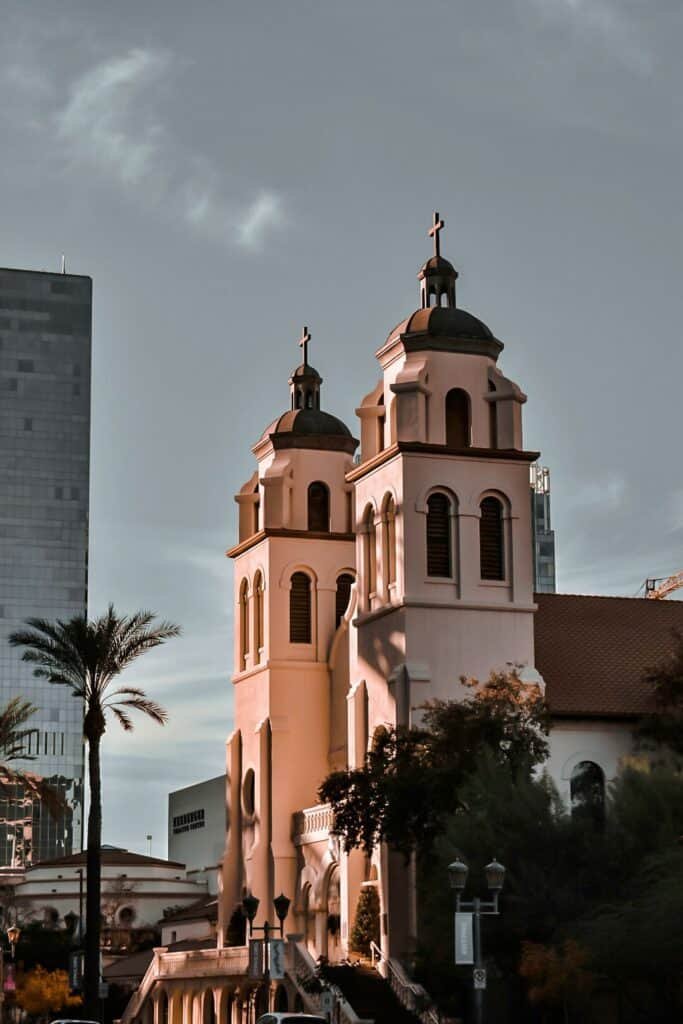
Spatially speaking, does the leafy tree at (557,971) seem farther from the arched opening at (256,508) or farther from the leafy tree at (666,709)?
the arched opening at (256,508)

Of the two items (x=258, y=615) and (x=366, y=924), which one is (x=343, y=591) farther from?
(x=366, y=924)

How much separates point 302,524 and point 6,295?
117074mm

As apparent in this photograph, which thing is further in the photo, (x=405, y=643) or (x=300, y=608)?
(x=300, y=608)

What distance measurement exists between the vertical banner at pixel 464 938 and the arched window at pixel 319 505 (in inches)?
1470

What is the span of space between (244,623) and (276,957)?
20.0m

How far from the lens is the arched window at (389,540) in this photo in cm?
6100

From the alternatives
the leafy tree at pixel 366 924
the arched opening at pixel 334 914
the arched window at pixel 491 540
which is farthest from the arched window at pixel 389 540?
the arched opening at pixel 334 914

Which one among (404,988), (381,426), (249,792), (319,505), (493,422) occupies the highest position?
(381,426)

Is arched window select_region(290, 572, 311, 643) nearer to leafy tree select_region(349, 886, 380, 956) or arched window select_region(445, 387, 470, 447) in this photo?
arched window select_region(445, 387, 470, 447)

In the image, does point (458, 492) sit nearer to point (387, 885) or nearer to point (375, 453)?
point (375, 453)

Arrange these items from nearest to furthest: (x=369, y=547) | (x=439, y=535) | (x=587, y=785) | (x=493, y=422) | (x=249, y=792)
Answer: (x=587, y=785), (x=439, y=535), (x=493, y=422), (x=369, y=547), (x=249, y=792)

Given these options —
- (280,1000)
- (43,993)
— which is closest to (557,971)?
(280,1000)

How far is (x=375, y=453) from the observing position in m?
63.6

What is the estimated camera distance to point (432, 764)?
5131 centimetres
